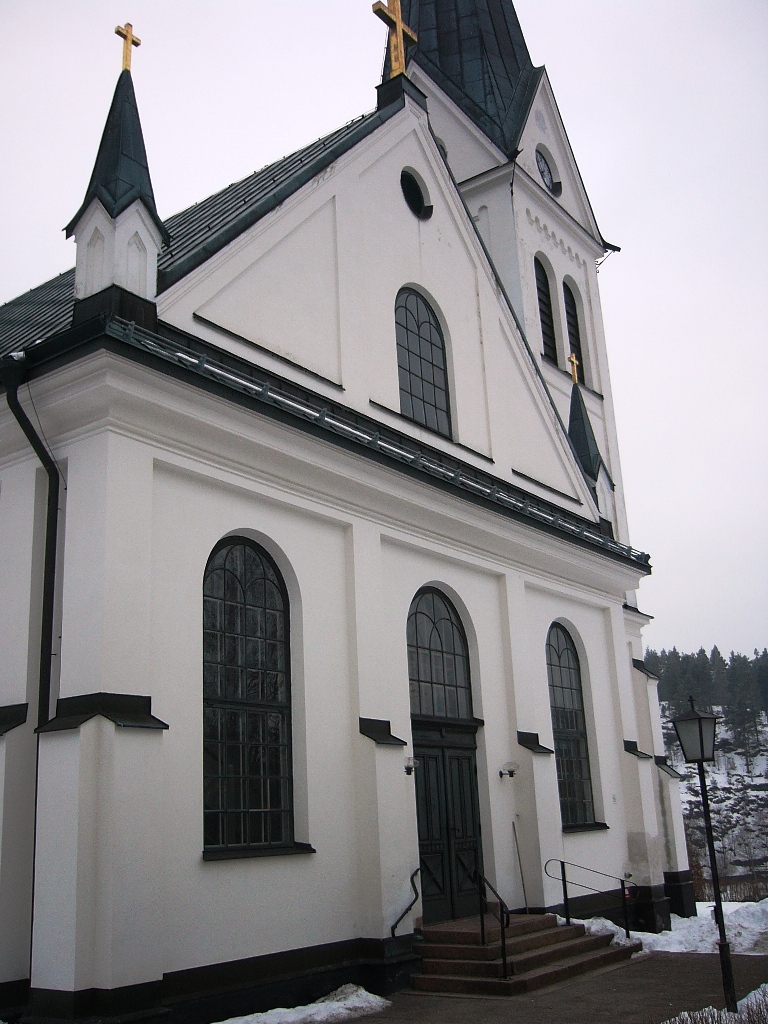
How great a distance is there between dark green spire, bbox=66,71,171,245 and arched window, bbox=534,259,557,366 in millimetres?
15873

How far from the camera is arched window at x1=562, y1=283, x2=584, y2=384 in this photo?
27875 mm

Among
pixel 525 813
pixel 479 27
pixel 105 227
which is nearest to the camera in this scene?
pixel 105 227

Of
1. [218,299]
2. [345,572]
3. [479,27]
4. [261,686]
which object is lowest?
[261,686]

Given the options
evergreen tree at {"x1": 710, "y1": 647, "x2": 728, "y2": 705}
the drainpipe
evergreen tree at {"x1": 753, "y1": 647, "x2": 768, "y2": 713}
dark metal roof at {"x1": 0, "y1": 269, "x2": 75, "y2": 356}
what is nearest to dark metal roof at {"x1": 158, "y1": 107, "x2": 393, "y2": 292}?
dark metal roof at {"x1": 0, "y1": 269, "x2": 75, "y2": 356}

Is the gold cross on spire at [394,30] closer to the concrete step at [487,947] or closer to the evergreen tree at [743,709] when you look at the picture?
the concrete step at [487,947]

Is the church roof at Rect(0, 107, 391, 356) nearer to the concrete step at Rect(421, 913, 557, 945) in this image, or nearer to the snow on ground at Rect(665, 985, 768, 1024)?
the concrete step at Rect(421, 913, 557, 945)

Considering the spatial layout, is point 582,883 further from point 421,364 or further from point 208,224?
point 208,224

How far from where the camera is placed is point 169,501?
38.1 ft

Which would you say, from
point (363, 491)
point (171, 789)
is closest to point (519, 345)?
point (363, 491)

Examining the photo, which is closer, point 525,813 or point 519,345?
point 525,813

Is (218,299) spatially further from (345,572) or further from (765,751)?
(765,751)

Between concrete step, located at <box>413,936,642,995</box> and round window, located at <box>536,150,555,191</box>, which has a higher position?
round window, located at <box>536,150,555,191</box>

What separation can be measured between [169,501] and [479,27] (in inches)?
901

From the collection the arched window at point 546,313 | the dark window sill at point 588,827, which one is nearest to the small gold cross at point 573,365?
the arched window at point 546,313
